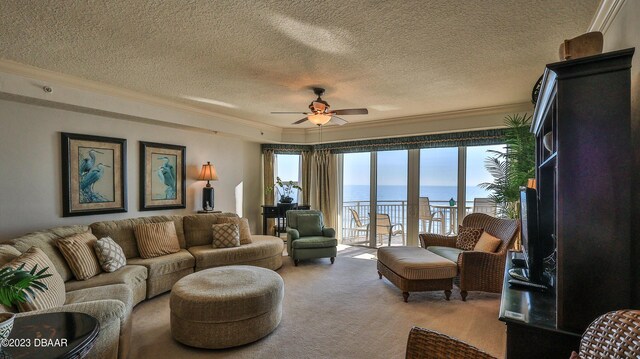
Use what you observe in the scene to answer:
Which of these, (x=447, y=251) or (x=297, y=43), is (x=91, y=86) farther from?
(x=447, y=251)

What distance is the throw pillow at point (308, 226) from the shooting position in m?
5.10

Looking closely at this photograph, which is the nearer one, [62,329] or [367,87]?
[62,329]

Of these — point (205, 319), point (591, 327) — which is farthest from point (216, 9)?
point (591, 327)

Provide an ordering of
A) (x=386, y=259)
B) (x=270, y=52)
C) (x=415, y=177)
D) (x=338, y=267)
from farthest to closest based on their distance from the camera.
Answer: (x=415, y=177), (x=338, y=267), (x=386, y=259), (x=270, y=52)

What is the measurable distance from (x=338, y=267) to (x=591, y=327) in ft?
12.2

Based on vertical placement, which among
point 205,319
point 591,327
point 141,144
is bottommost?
point 205,319

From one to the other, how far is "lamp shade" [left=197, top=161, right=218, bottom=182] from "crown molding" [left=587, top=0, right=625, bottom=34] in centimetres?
495

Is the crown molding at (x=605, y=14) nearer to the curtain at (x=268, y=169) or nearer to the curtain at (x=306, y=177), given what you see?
the curtain at (x=306, y=177)

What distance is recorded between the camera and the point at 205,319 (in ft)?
7.61

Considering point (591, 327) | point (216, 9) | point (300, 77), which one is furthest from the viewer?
point (300, 77)

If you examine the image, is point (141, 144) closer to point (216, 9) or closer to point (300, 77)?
point (300, 77)

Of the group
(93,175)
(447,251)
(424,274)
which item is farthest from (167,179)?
(447,251)

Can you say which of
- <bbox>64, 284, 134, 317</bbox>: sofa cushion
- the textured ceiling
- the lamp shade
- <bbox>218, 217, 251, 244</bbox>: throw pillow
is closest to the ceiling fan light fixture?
the textured ceiling

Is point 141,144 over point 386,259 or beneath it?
over
